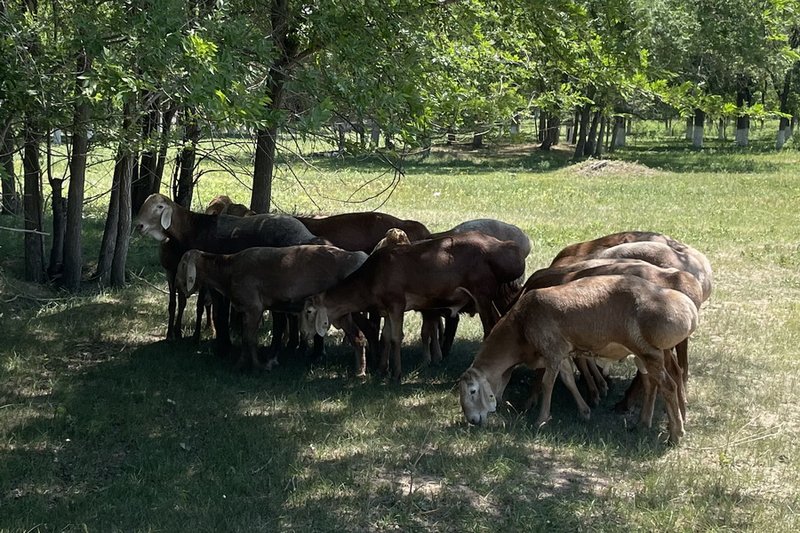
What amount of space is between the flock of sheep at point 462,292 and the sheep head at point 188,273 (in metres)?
0.02

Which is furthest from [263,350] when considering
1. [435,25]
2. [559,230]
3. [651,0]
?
[651,0]

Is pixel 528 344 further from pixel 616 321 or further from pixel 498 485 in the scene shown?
pixel 498 485

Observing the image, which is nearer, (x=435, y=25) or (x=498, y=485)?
(x=498, y=485)

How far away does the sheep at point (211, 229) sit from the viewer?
1041 cm

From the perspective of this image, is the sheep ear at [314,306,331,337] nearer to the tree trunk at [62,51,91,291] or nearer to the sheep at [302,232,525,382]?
the sheep at [302,232,525,382]

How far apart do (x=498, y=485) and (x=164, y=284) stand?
7972mm

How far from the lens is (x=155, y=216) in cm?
1048

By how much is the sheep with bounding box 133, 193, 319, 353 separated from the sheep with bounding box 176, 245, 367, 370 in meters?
0.84

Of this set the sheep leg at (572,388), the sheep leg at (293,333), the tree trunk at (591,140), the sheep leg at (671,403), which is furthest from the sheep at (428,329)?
the tree trunk at (591,140)

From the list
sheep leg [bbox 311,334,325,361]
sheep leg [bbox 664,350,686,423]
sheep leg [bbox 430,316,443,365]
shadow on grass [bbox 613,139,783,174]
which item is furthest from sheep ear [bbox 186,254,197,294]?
shadow on grass [bbox 613,139,783,174]

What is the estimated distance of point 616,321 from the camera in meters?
7.21

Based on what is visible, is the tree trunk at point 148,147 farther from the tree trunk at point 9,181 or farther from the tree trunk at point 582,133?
the tree trunk at point 582,133

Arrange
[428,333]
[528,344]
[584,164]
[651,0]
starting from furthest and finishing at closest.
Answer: [651,0], [584,164], [428,333], [528,344]

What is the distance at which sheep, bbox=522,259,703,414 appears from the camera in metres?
7.69
